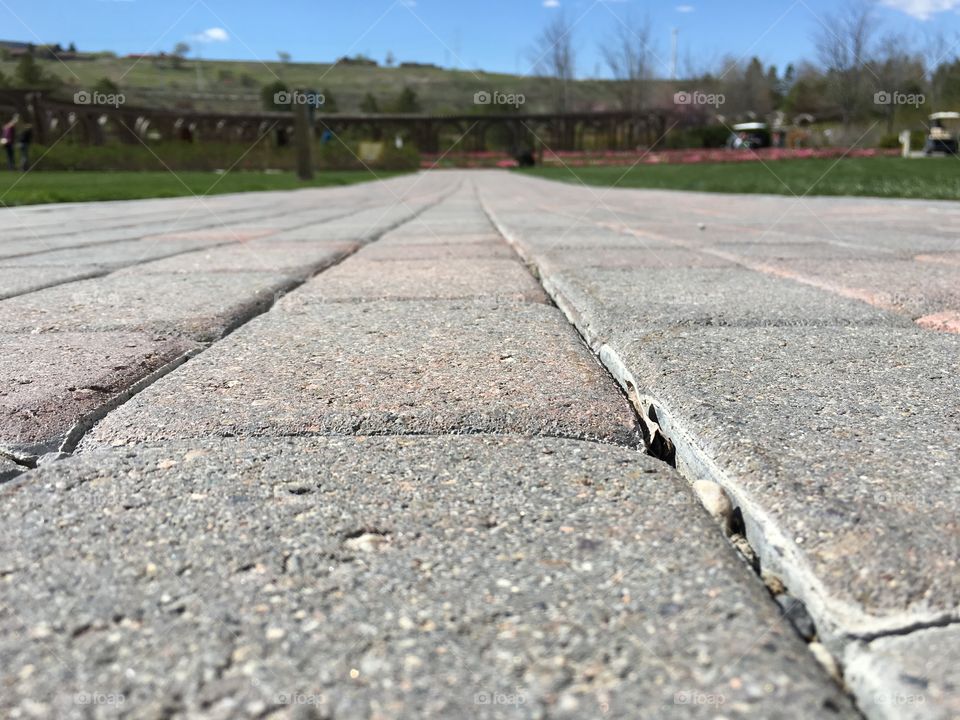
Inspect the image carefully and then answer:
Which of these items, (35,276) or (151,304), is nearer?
(151,304)

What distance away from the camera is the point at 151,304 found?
2.04m

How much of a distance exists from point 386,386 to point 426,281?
127cm

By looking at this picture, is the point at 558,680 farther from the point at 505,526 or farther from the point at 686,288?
the point at 686,288

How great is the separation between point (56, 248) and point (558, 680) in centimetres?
396

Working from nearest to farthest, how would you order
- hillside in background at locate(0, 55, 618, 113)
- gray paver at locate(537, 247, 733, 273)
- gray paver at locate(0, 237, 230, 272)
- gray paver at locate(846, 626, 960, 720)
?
gray paver at locate(846, 626, 960, 720), gray paver at locate(537, 247, 733, 273), gray paver at locate(0, 237, 230, 272), hillside in background at locate(0, 55, 618, 113)

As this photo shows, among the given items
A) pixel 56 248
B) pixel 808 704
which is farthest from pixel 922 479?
pixel 56 248

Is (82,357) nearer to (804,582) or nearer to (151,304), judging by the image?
(151,304)

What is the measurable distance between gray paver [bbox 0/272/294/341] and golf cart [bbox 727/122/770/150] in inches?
1568

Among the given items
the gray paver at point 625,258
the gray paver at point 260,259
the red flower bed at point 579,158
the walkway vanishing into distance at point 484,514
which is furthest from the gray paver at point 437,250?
the red flower bed at point 579,158

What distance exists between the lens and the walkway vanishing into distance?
0.55 metres

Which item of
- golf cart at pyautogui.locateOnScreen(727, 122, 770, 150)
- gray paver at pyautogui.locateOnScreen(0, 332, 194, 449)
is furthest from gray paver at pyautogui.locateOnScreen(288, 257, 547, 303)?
golf cart at pyautogui.locateOnScreen(727, 122, 770, 150)

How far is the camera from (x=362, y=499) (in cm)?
82

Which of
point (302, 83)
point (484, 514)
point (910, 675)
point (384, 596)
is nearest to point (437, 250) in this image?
point (484, 514)

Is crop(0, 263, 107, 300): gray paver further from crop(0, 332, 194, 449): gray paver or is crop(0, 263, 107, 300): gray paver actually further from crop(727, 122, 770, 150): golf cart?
crop(727, 122, 770, 150): golf cart
